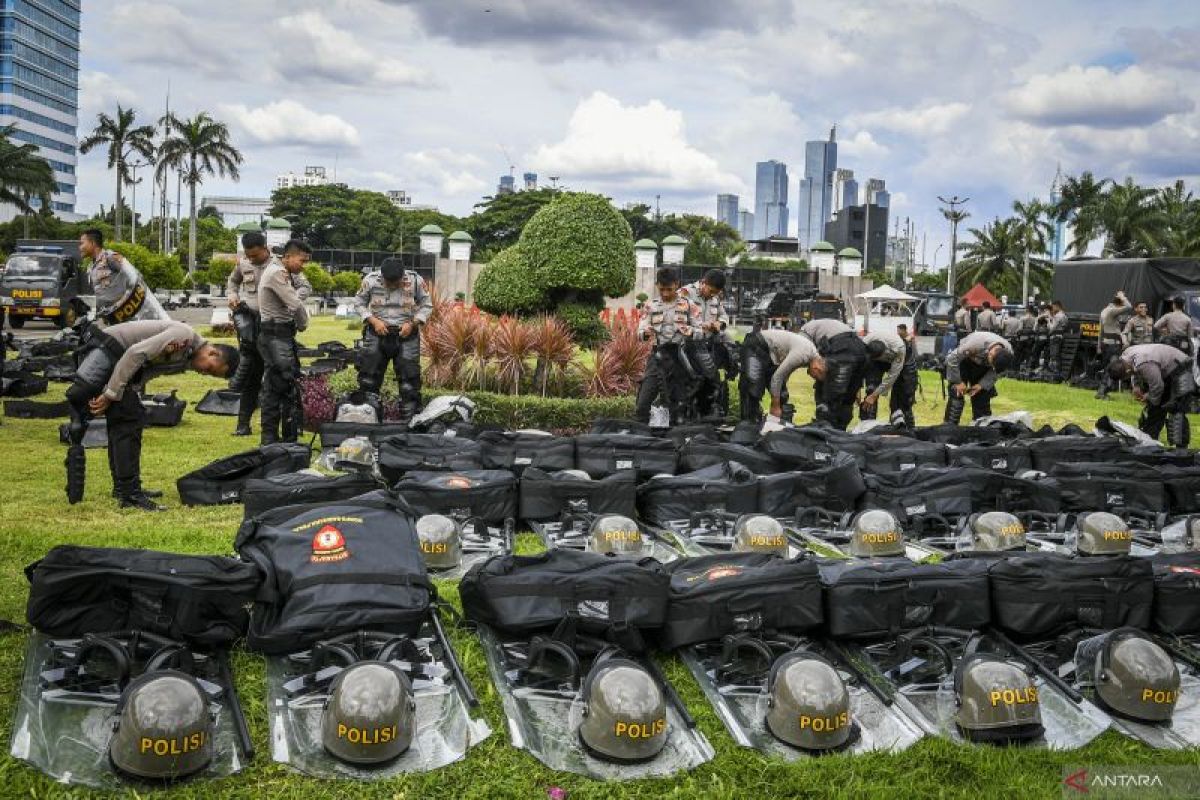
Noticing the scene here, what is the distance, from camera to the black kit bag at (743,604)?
4949 millimetres

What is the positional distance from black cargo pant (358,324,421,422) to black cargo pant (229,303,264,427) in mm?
1024

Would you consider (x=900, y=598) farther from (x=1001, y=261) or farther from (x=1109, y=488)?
(x=1001, y=261)

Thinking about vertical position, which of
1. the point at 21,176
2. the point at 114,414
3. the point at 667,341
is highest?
the point at 21,176

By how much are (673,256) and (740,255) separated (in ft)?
135

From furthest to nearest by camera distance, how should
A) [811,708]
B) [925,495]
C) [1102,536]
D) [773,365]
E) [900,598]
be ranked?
[773,365]
[925,495]
[1102,536]
[900,598]
[811,708]

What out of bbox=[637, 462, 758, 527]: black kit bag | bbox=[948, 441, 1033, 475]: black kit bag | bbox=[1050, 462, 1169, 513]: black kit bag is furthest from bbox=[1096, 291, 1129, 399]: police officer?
bbox=[637, 462, 758, 527]: black kit bag

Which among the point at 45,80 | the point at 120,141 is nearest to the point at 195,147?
the point at 120,141

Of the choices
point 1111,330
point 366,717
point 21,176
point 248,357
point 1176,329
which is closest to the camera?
point 366,717

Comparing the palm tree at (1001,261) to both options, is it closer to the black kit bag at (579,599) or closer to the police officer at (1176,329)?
the police officer at (1176,329)

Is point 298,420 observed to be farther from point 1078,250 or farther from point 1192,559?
point 1078,250

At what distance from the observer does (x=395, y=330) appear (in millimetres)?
11047

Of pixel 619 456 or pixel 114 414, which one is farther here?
pixel 619 456

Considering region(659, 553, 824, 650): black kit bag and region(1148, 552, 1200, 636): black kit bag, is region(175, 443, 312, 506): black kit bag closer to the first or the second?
region(659, 553, 824, 650): black kit bag

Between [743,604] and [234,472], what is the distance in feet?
15.0
